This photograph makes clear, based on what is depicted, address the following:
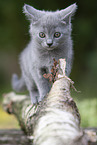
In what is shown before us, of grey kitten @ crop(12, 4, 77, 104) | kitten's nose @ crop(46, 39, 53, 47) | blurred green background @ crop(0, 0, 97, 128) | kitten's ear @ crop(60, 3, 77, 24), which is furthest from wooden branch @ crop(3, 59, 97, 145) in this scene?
blurred green background @ crop(0, 0, 97, 128)

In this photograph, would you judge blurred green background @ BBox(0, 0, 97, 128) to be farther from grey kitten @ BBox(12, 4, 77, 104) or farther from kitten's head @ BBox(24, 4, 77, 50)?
kitten's head @ BBox(24, 4, 77, 50)

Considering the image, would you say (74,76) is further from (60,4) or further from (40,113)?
(40,113)

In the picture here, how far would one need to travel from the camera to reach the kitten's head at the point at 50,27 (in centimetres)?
217

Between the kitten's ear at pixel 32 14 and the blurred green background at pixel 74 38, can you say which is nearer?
the kitten's ear at pixel 32 14

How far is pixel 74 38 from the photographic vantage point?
5723 millimetres

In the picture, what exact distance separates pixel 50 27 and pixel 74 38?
11.9 feet

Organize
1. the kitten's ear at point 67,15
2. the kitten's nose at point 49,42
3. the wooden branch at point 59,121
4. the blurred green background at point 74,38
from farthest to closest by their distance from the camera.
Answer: the blurred green background at point 74,38 → the kitten's ear at point 67,15 → the kitten's nose at point 49,42 → the wooden branch at point 59,121

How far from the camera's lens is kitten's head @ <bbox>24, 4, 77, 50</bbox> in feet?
7.13

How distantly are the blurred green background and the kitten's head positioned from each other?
250 cm

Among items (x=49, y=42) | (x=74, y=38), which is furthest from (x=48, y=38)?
(x=74, y=38)

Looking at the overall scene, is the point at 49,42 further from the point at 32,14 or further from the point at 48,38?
the point at 32,14

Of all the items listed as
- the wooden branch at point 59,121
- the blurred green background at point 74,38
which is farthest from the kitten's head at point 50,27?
the blurred green background at point 74,38

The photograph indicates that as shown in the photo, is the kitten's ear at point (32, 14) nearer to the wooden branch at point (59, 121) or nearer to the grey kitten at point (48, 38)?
the grey kitten at point (48, 38)

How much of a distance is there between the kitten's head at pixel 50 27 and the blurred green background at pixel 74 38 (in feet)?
8.19
